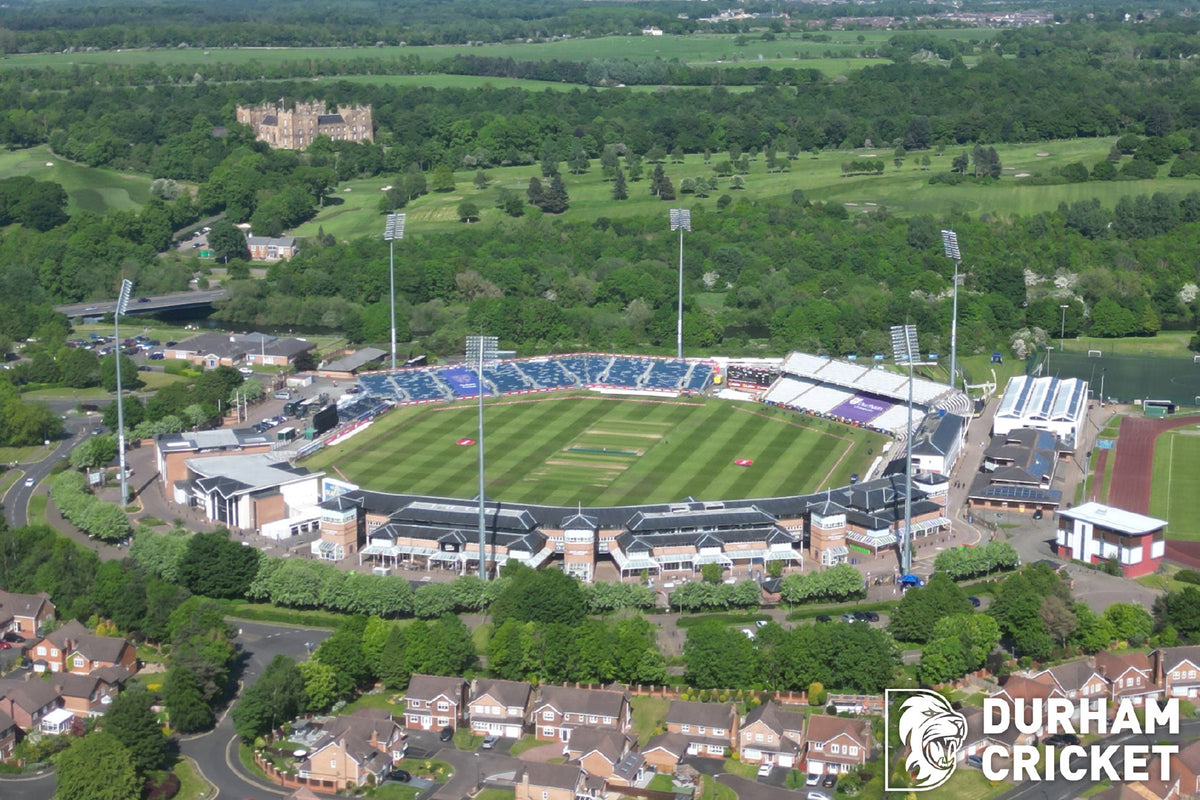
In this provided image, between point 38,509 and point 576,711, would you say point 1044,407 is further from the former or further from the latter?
point 38,509

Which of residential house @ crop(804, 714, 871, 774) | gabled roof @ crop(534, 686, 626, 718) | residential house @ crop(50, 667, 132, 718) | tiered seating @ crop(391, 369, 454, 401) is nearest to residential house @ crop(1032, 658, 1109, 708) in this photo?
residential house @ crop(804, 714, 871, 774)

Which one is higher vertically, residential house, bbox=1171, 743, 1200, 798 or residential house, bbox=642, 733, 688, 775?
residential house, bbox=1171, 743, 1200, 798

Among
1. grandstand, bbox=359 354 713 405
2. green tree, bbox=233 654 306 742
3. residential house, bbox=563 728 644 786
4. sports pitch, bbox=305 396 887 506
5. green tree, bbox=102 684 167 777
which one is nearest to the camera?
residential house, bbox=563 728 644 786

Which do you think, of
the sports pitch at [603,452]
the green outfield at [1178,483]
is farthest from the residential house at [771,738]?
the green outfield at [1178,483]

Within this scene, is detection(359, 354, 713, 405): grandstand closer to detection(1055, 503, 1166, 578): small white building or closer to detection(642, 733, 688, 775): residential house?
detection(1055, 503, 1166, 578): small white building

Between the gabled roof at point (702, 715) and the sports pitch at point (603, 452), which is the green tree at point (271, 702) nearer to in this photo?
the gabled roof at point (702, 715)

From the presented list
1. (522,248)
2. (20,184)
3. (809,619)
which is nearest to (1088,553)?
(809,619)
